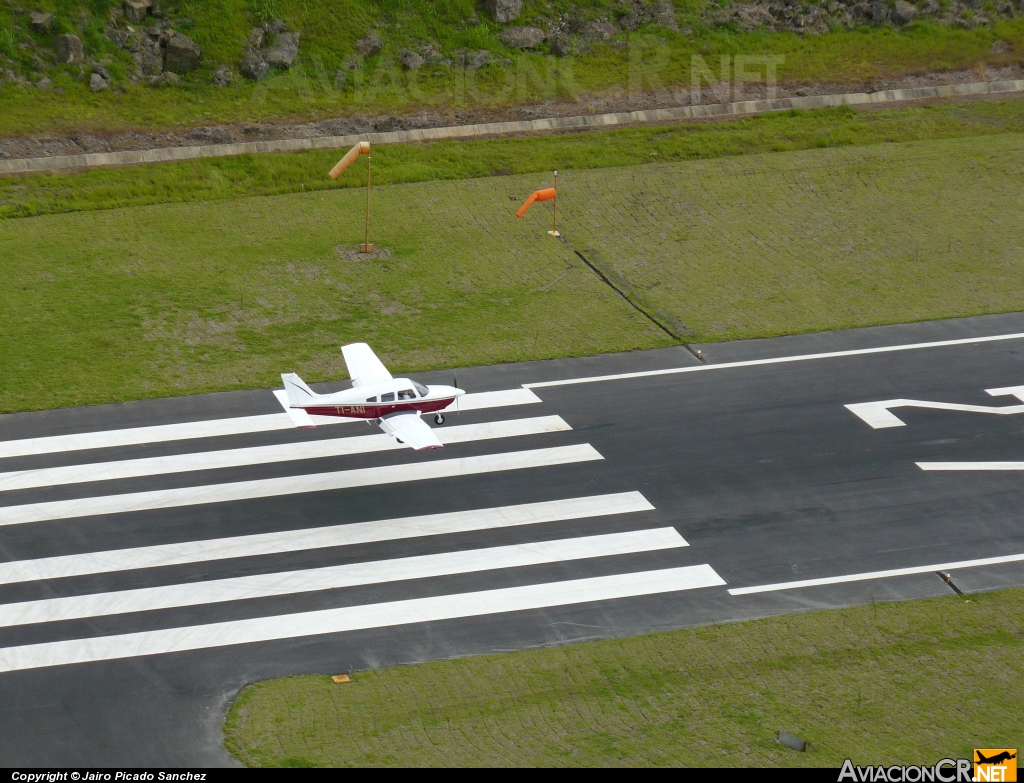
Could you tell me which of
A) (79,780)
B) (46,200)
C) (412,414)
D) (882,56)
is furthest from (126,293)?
(882,56)

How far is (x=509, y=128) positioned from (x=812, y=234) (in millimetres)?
13250

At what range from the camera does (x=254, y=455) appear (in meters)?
29.6

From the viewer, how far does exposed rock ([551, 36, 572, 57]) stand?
50250mm

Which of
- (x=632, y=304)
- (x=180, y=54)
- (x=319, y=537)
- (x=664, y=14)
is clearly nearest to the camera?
(x=319, y=537)

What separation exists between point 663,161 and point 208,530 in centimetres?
2548

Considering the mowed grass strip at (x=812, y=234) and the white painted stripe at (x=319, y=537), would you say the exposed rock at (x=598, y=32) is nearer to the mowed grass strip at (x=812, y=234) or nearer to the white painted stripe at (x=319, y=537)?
the mowed grass strip at (x=812, y=234)

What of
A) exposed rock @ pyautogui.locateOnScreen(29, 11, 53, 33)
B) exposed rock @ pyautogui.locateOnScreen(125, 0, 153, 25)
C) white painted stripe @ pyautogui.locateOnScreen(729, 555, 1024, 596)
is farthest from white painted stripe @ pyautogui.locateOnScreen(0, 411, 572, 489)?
exposed rock @ pyautogui.locateOnScreen(125, 0, 153, 25)

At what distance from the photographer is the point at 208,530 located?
26859 millimetres

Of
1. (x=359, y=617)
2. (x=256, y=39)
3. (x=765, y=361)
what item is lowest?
(x=359, y=617)

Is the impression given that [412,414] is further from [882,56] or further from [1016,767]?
[882,56]

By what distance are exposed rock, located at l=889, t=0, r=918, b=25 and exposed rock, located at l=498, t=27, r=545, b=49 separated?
16246mm

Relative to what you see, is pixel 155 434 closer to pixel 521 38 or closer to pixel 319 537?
pixel 319 537

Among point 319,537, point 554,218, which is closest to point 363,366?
point 319,537

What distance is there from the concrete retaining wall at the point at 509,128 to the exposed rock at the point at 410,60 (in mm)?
3580
